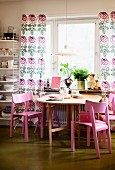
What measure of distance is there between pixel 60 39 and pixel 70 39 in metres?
0.23

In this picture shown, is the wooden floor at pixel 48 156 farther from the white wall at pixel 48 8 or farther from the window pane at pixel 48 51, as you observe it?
the white wall at pixel 48 8

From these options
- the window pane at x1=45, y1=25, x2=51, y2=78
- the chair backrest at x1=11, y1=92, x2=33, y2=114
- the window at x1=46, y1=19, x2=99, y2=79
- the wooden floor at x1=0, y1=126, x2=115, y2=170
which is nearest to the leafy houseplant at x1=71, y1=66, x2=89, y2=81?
the window at x1=46, y1=19, x2=99, y2=79

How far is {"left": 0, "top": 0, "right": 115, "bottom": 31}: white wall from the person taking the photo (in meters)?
5.77

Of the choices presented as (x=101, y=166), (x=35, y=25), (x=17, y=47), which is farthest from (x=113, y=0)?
(x=101, y=166)

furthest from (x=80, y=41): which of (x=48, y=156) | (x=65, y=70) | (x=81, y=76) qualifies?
(x=48, y=156)

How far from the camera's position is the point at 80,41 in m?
6.11

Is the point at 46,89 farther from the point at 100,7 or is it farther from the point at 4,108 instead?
the point at 100,7

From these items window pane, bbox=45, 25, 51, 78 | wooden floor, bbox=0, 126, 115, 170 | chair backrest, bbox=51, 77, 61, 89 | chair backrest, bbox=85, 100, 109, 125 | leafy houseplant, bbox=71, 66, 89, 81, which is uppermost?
window pane, bbox=45, 25, 51, 78

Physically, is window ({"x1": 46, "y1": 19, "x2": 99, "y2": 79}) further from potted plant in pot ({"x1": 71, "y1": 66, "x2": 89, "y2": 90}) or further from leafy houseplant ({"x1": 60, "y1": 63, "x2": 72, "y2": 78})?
potted plant in pot ({"x1": 71, "y1": 66, "x2": 89, "y2": 90})

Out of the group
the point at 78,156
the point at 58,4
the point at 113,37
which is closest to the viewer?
the point at 78,156

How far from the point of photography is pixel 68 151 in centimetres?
425

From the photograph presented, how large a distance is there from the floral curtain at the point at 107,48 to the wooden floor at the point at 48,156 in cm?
124

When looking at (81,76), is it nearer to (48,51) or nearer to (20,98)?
(48,51)

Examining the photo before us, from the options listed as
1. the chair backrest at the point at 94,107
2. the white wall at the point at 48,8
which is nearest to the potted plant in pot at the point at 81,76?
the white wall at the point at 48,8
